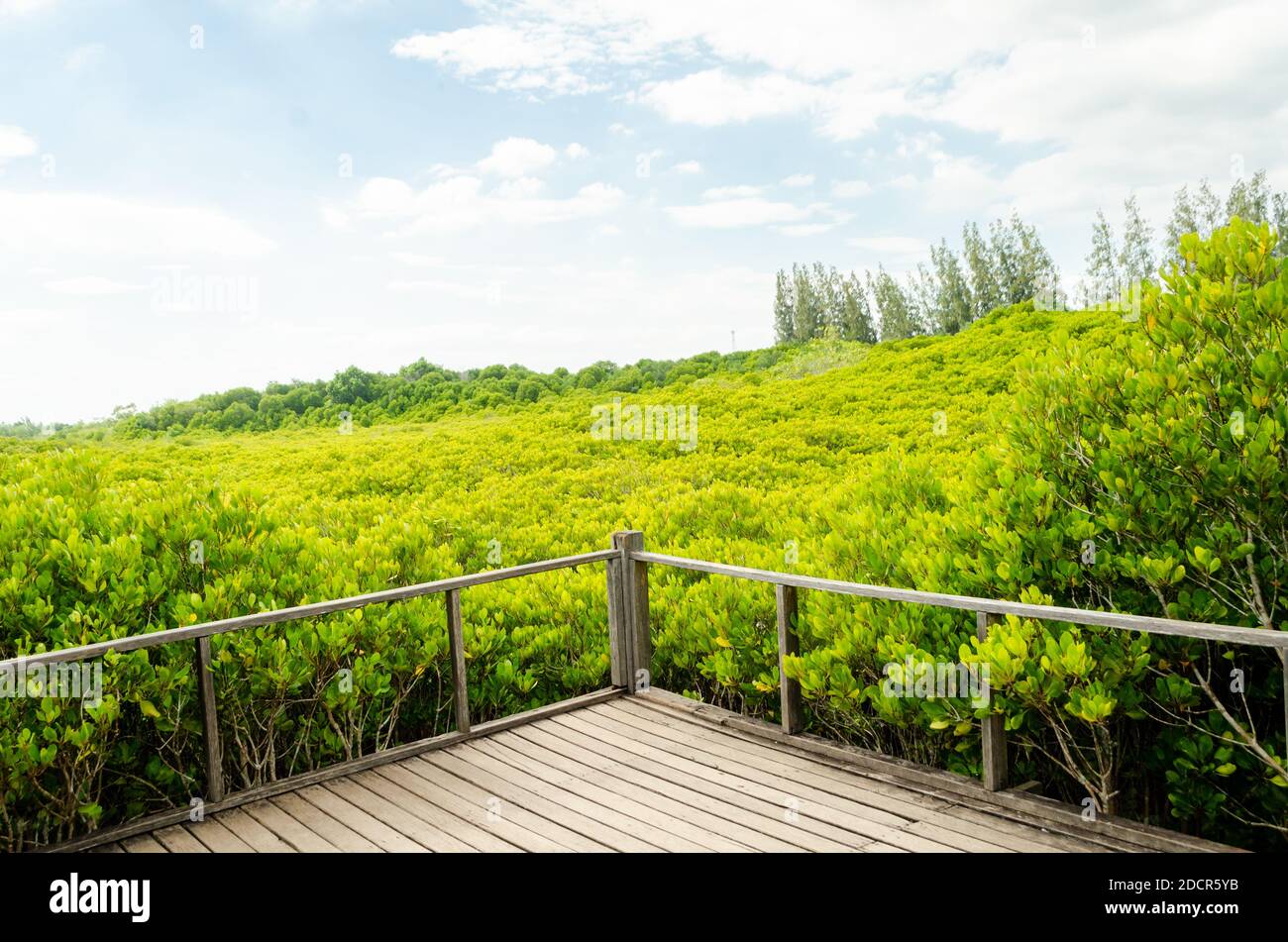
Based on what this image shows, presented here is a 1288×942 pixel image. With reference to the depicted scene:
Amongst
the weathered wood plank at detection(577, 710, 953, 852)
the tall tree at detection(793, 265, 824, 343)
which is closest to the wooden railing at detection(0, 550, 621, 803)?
the weathered wood plank at detection(577, 710, 953, 852)

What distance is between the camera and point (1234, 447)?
3.84 metres

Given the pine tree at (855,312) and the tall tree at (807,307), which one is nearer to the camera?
the pine tree at (855,312)

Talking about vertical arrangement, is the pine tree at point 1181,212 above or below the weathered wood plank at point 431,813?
above

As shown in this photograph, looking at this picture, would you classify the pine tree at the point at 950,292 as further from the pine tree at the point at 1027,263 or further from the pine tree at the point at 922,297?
the pine tree at the point at 1027,263

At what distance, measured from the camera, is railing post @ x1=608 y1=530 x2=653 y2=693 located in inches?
239

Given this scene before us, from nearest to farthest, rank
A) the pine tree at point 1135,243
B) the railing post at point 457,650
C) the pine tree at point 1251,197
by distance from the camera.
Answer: the railing post at point 457,650
the pine tree at point 1135,243
the pine tree at point 1251,197

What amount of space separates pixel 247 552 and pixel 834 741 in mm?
3529

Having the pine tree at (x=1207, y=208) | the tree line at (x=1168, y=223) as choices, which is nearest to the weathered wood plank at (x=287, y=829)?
the tree line at (x=1168, y=223)

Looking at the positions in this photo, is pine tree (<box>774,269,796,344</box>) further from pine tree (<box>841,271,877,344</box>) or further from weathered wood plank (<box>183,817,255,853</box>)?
weathered wood plank (<box>183,817,255,853</box>)

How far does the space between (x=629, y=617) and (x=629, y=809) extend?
1.87 meters

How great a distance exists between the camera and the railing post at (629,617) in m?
6.08

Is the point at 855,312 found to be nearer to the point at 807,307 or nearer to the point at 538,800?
the point at 807,307

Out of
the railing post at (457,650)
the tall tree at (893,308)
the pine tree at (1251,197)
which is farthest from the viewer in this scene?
the tall tree at (893,308)
